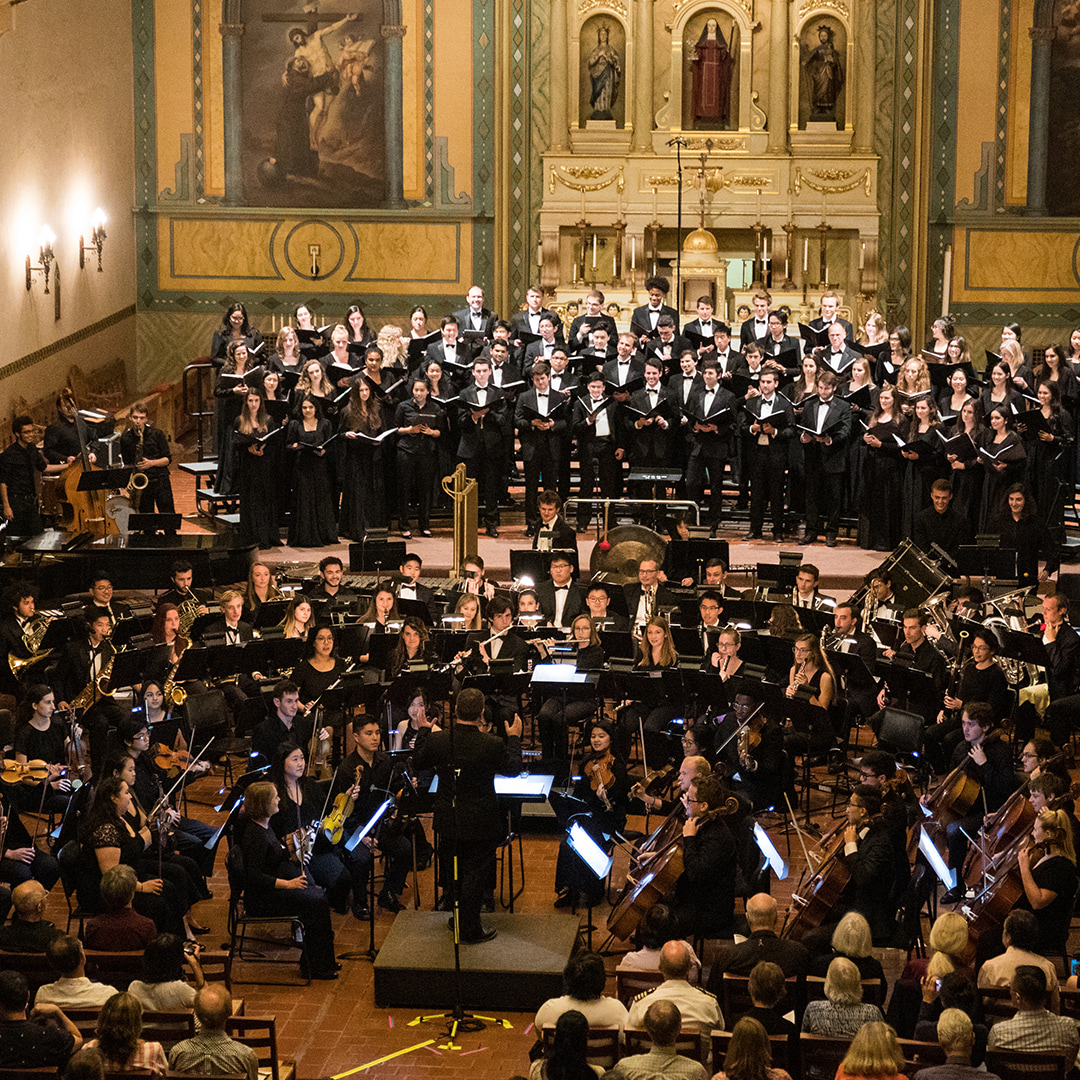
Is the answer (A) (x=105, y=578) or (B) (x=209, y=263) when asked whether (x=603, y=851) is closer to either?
(A) (x=105, y=578)

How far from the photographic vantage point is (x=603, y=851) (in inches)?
314

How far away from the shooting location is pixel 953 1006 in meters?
6.19

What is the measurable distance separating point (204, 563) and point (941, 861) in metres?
6.52

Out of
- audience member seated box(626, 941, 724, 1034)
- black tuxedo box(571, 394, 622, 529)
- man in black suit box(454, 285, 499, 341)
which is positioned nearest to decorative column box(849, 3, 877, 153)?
man in black suit box(454, 285, 499, 341)

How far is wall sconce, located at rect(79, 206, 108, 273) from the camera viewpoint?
18594 mm

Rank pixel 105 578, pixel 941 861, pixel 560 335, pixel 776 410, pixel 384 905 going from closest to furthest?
pixel 941 861 → pixel 384 905 → pixel 105 578 → pixel 776 410 → pixel 560 335

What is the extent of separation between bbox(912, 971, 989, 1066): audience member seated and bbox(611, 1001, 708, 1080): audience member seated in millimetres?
844

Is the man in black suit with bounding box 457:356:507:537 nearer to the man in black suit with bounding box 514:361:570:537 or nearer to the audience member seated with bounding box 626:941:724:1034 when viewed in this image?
the man in black suit with bounding box 514:361:570:537

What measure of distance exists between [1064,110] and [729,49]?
12.6 ft

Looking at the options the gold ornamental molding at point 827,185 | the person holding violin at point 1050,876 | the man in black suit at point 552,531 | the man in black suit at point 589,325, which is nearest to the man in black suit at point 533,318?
the man in black suit at point 589,325

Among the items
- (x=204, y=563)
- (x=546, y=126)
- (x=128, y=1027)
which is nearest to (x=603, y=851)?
(x=128, y=1027)

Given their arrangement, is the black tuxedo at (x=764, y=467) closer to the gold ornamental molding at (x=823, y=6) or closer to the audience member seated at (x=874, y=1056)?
the gold ornamental molding at (x=823, y=6)

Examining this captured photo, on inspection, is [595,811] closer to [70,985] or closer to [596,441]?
[70,985]

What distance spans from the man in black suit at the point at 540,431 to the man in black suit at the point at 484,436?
0.19 metres
